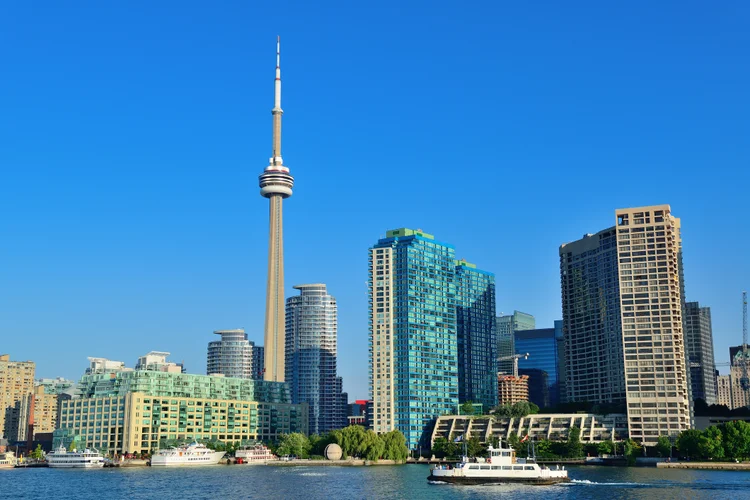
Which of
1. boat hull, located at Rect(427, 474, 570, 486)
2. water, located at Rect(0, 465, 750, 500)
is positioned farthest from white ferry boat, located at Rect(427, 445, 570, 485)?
water, located at Rect(0, 465, 750, 500)

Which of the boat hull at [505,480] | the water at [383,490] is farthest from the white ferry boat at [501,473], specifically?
the water at [383,490]

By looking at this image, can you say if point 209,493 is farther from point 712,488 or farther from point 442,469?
point 712,488

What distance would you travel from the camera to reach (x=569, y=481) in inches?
7210

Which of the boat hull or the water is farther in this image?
the boat hull

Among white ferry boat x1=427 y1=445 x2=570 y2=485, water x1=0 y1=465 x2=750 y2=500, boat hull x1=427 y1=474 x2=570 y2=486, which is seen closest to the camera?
water x1=0 y1=465 x2=750 y2=500

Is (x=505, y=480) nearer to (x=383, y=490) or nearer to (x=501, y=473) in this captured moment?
(x=501, y=473)

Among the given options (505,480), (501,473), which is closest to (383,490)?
(501,473)

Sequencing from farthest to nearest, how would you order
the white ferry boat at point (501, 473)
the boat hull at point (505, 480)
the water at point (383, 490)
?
the white ferry boat at point (501, 473) < the boat hull at point (505, 480) < the water at point (383, 490)

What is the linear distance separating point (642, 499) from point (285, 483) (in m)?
82.5

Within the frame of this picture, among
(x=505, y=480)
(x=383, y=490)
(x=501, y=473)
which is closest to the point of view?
(x=383, y=490)

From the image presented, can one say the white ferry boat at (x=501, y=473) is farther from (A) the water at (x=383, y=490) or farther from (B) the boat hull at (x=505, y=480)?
(A) the water at (x=383, y=490)

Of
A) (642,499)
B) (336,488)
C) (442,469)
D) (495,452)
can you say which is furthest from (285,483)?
(642,499)

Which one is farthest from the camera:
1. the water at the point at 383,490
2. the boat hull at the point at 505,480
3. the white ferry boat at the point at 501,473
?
the white ferry boat at the point at 501,473

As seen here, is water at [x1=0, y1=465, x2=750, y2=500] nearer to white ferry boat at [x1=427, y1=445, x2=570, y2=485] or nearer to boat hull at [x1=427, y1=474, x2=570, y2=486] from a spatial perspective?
boat hull at [x1=427, y1=474, x2=570, y2=486]
